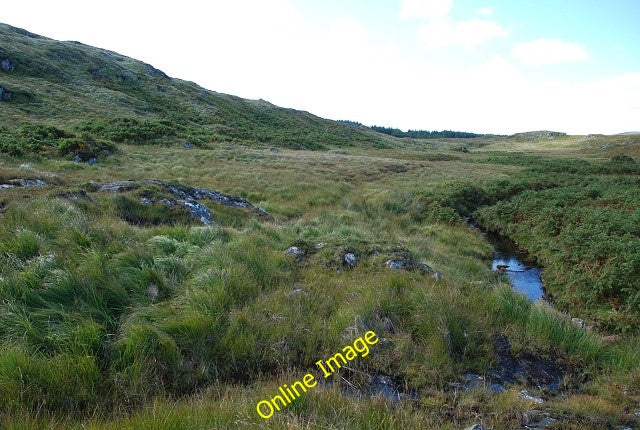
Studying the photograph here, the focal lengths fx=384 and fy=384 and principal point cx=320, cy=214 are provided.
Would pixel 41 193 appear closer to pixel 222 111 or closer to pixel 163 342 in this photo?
pixel 163 342

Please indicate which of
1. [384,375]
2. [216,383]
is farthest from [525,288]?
[216,383]

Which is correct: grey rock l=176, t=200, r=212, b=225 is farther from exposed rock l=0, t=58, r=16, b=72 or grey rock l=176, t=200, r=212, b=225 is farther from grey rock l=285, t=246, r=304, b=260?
exposed rock l=0, t=58, r=16, b=72

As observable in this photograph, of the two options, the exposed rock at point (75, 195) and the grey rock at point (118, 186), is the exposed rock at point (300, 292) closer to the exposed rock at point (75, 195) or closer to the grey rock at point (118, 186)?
the exposed rock at point (75, 195)

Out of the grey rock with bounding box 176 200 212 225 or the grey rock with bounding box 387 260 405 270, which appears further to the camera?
the grey rock with bounding box 176 200 212 225

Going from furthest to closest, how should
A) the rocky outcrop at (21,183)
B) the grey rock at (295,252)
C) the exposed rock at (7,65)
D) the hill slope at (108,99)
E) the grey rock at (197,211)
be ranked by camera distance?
the exposed rock at (7,65), the hill slope at (108,99), the grey rock at (197,211), the rocky outcrop at (21,183), the grey rock at (295,252)

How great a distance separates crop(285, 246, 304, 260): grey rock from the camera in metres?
7.95

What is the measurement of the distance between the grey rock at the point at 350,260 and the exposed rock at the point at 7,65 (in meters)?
60.1

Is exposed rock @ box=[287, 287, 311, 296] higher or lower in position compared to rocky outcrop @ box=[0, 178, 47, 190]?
lower

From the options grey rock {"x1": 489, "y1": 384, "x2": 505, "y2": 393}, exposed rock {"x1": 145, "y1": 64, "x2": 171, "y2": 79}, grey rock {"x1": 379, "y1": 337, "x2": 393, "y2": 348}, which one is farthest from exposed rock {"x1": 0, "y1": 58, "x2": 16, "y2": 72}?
grey rock {"x1": 489, "y1": 384, "x2": 505, "y2": 393}

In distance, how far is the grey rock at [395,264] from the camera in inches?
301

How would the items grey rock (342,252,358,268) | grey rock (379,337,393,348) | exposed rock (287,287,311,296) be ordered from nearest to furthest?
grey rock (379,337,393,348), exposed rock (287,287,311,296), grey rock (342,252,358,268)

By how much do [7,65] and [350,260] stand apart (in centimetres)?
6130

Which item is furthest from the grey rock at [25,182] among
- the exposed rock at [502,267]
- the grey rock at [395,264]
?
the exposed rock at [502,267]

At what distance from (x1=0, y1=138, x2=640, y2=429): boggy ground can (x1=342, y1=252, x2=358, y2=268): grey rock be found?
0.04 m
